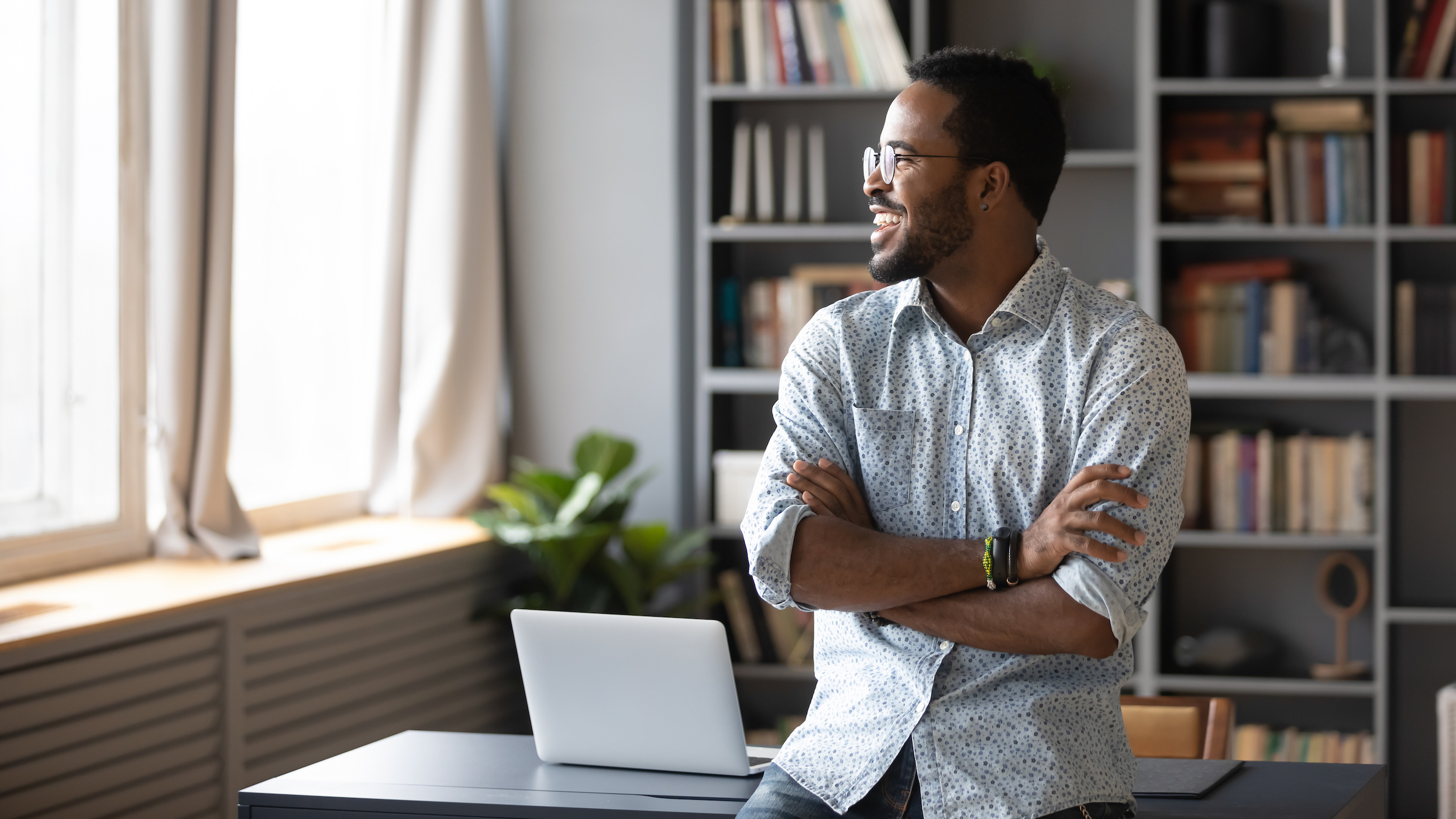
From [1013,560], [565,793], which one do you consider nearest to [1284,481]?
[1013,560]

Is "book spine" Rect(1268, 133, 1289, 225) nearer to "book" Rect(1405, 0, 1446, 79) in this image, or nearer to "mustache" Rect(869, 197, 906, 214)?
"book" Rect(1405, 0, 1446, 79)

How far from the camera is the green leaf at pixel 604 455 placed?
141 inches

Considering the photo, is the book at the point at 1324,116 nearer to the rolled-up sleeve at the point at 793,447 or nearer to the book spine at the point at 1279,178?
the book spine at the point at 1279,178

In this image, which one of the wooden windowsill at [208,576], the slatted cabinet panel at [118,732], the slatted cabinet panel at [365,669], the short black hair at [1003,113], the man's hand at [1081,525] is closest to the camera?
the man's hand at [1081,525]

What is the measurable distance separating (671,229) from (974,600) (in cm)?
256

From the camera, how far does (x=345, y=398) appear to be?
3852mm

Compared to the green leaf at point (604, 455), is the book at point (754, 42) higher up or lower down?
higher up

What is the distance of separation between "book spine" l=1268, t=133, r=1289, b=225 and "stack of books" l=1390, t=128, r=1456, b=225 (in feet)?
0.97

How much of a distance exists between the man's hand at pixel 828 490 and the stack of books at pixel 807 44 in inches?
85.2

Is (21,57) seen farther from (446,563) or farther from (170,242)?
(446,563)

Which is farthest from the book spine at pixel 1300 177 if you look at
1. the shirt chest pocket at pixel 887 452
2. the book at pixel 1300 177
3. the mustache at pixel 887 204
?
the shirt chest pocket at pixel 887 452

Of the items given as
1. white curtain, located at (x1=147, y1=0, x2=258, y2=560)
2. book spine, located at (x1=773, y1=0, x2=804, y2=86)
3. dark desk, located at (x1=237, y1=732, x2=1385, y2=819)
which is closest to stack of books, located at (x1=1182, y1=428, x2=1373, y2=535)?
book spine, located at (x1=773, y1=0, x2=804, y2=86)

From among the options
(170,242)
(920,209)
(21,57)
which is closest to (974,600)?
(920,209)

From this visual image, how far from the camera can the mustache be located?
171 cm
